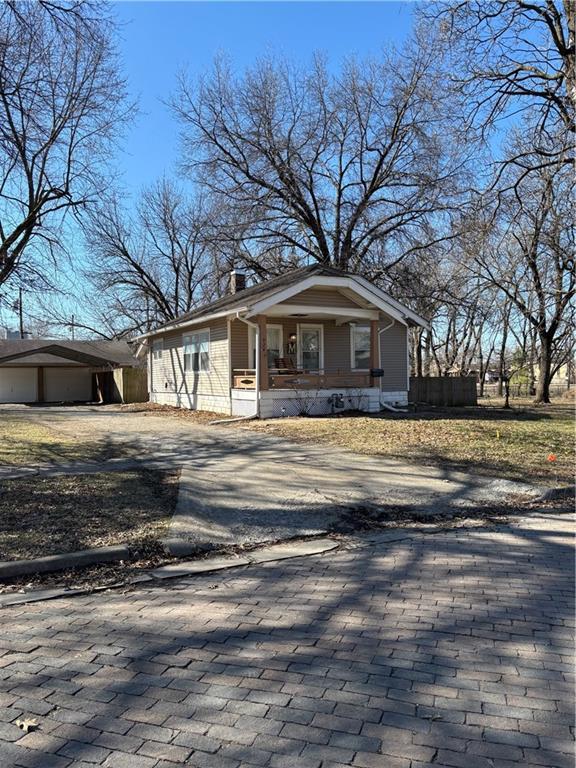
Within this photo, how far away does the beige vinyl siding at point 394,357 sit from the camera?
22688mm

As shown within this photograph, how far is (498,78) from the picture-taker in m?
13.5

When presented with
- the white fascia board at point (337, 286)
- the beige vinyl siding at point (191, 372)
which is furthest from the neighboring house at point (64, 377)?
the white fascia board at point (337, 286)

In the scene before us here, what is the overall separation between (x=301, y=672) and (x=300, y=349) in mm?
17819

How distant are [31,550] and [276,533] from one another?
252cm

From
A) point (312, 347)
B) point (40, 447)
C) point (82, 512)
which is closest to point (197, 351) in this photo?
point (312, 347)

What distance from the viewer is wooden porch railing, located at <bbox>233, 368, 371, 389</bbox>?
1833cm

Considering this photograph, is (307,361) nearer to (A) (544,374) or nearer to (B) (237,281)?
(B) (237,281)

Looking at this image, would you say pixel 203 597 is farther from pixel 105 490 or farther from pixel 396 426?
pixel 396 426

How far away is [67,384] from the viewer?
34938 millimetres

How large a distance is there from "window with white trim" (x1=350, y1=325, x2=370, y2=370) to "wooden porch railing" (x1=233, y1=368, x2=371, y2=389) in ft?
3.99

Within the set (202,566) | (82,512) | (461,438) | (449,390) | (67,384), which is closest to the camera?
(202,566)

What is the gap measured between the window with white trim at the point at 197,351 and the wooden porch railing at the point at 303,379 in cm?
273

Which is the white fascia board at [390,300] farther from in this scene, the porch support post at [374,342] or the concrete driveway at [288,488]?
the concrete driveway at [288,488]

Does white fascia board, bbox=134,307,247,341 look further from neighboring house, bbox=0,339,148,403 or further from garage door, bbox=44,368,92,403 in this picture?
garage door, bbox=44,368,92,403
